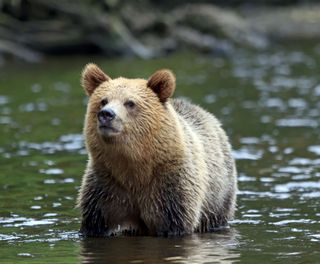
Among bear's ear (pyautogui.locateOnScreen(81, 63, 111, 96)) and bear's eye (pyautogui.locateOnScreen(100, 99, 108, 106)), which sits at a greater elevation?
bear's ear (pyautogui.locateOnScreen(81, 63, 111, 96))

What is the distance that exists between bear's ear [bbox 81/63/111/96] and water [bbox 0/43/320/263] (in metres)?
1.59

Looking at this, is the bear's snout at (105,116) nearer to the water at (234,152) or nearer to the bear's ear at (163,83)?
the bear's ear at (163,83)

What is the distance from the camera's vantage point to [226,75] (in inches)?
1125

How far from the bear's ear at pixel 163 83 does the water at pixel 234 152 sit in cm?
149

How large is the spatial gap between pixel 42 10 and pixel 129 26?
4.05 m

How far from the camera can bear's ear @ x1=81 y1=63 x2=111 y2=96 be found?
34.1 ft

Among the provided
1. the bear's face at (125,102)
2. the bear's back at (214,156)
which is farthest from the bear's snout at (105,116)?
the bear's back at (214,156)

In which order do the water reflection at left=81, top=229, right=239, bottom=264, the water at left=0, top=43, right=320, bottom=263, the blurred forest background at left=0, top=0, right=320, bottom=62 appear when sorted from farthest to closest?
the blurred forest background at left=0, top=0, right=320, bottom=62 < the water at left=0, top=43, right=320, bottom=263 < the water reflection at left=81, top=229, right=239, bottom=264

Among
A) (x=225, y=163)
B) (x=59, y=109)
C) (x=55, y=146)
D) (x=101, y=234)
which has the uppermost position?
(x=59, y=109)

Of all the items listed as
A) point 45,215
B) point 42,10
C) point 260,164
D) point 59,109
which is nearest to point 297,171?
point 260,164

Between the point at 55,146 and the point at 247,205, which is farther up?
the point at 55,146

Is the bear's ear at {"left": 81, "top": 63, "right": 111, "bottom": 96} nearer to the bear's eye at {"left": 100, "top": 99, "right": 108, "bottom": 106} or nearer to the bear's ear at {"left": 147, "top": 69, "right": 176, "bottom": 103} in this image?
the bear's eye at {"left": 100, "top": 99, "right": 108, "bottom": 106}

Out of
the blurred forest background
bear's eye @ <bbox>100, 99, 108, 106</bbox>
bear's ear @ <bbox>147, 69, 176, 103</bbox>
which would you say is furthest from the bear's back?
the blurred forest background

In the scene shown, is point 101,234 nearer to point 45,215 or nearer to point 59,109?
point 45,215
